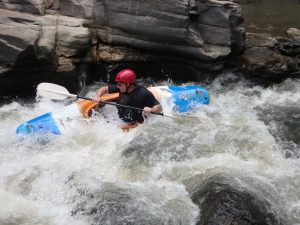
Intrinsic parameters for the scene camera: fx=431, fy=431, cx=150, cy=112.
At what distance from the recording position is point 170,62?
8.84m

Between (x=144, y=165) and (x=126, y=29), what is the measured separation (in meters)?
3.66

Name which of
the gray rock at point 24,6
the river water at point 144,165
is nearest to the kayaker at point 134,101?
the river water at point 144,165

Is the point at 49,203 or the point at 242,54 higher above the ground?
the point at 242,54

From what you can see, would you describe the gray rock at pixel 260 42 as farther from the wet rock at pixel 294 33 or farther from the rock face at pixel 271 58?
the wet rock at pixel 294 33

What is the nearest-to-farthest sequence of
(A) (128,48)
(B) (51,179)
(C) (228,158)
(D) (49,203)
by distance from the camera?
(D) (49,203), (B) (51,179), (C) (228,158), (A) (128,48)

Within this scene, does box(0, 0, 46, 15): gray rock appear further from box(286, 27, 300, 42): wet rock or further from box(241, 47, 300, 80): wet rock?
box(286, 27, 300, 42): wet rock

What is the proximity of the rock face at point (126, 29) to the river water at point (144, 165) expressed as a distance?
1280 mm

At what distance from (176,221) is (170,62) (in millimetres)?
4744

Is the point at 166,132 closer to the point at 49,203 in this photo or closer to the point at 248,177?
the point at 248,177

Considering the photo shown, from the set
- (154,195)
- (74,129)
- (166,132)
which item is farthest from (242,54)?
(154,195)

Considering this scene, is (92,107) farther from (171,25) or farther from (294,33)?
(294,33)

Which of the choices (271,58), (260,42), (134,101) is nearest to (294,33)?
Result: (260,42)

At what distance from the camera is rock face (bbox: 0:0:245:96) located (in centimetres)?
822

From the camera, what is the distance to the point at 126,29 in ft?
28.1
